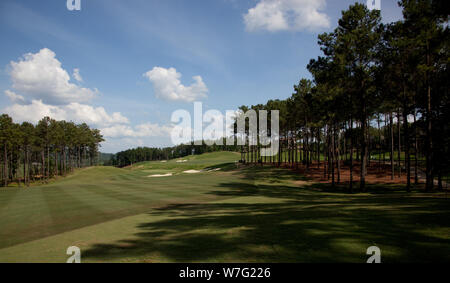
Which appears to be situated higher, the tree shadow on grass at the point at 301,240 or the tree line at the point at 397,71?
A: the tree line at the point at 397,71

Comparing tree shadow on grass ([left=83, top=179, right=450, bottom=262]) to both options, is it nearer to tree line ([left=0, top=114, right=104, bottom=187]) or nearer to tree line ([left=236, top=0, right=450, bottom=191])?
tree line ([left=236, top=0, right=450, bottom=191])

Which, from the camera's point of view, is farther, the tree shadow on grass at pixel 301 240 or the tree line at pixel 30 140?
the tree line at pixel 30 140

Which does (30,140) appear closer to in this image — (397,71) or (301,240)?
(301,240)

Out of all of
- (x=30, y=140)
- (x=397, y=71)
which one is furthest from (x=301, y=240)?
(x=30, y=140)

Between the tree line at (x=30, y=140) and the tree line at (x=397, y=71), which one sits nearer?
the tree line at (x=397, y=71)

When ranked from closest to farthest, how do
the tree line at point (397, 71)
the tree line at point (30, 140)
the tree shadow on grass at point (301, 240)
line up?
the tree shadow on grass at point (301, 240)
the tree line at point (397, 71)
the tree line at point (30, 140)

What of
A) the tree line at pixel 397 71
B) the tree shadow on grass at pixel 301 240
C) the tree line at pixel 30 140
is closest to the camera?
the tree shadow on grass at pixel 301 240

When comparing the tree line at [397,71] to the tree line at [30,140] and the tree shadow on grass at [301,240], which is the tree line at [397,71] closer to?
the tree shadow on grass at [301,240]

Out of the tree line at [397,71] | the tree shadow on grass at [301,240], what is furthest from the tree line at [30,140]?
the tree line at [397,71]

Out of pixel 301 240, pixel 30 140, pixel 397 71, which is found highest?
pixel 397 71
